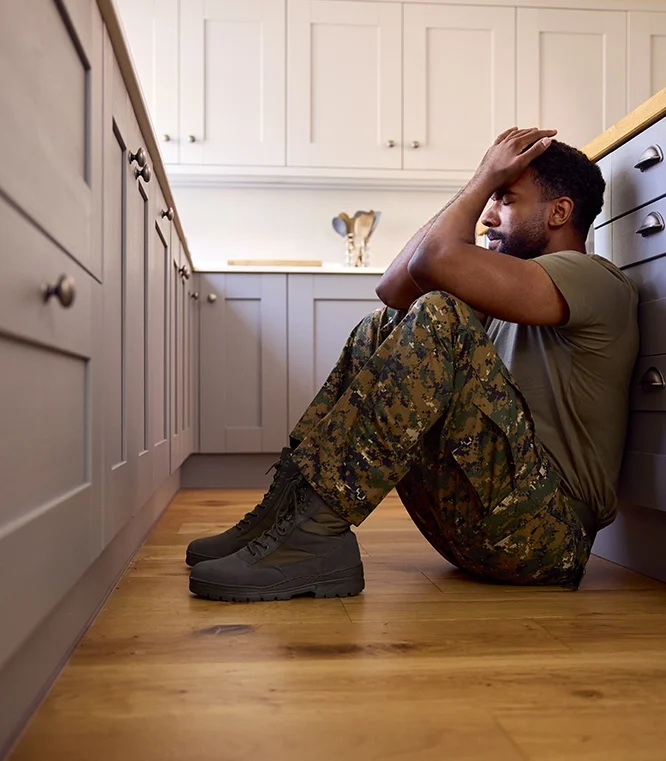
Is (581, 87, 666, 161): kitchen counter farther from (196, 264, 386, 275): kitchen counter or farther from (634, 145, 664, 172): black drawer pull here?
(196, 264, 386, 275): kitchen counter

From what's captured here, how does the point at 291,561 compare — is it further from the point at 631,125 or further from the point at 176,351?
the point at 176,351

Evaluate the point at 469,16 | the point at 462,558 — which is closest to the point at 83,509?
the point at 462,558

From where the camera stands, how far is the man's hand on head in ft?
5.02

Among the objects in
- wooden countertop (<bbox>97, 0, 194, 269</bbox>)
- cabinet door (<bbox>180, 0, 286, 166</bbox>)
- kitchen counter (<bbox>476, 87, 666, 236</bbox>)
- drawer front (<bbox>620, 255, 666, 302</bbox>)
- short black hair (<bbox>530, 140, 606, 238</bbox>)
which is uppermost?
cabinet door (<bbox>180, 0, 286, 166</bbox>)

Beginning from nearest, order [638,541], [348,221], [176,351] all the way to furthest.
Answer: [638,541] < [176,351] < [348,221]

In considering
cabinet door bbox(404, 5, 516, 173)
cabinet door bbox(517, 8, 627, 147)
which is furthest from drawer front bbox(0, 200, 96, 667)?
cabinet door bbox(517, 8, 627, 147)

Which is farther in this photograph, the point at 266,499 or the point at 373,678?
the point at 266,499

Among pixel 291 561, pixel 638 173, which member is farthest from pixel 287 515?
pixel 638 173

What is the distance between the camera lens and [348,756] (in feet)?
2.56

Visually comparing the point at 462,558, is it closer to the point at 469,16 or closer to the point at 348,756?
the point at 348,756

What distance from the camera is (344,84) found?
144 inches

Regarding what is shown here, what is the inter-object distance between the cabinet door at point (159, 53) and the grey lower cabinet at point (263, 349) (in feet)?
2.47

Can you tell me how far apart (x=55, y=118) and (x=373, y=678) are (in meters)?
0.74

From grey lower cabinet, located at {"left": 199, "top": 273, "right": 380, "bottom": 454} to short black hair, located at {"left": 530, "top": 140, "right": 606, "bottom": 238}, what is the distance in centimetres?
185
